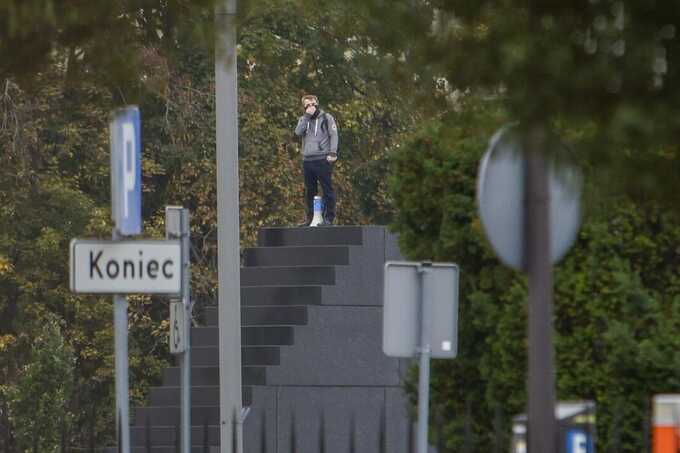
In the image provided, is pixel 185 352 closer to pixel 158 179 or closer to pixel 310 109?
pixel 310 109

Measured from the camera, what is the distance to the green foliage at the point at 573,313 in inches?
436

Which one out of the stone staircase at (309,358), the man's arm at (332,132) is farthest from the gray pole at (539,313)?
the man's arm at (332,132)

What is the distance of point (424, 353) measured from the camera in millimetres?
10133

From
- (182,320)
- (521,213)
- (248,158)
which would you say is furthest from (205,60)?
A: (521,213)

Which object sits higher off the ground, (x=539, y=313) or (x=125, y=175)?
(x=125, y=175)

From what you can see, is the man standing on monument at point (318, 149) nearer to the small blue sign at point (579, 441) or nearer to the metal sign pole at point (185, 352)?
the metal sign pole at point (185, 352)

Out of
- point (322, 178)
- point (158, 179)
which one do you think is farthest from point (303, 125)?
point (158, 179)

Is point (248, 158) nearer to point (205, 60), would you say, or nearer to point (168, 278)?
point (205, 60)

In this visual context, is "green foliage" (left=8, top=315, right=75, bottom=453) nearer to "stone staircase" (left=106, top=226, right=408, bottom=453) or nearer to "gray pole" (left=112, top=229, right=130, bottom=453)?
"stone staircase" (left=106, top=226, right=408, bottom=453)

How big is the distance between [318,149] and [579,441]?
1616 centimetres

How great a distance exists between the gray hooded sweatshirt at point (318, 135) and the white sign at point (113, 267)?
1384 centimetres

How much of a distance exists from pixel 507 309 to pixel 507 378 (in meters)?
0.40

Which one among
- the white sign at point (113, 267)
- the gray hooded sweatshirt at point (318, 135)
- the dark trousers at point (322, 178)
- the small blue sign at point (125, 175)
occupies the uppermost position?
the gray hooded sweatshirt at point (318, 135)

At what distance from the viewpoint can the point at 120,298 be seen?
973 cm
